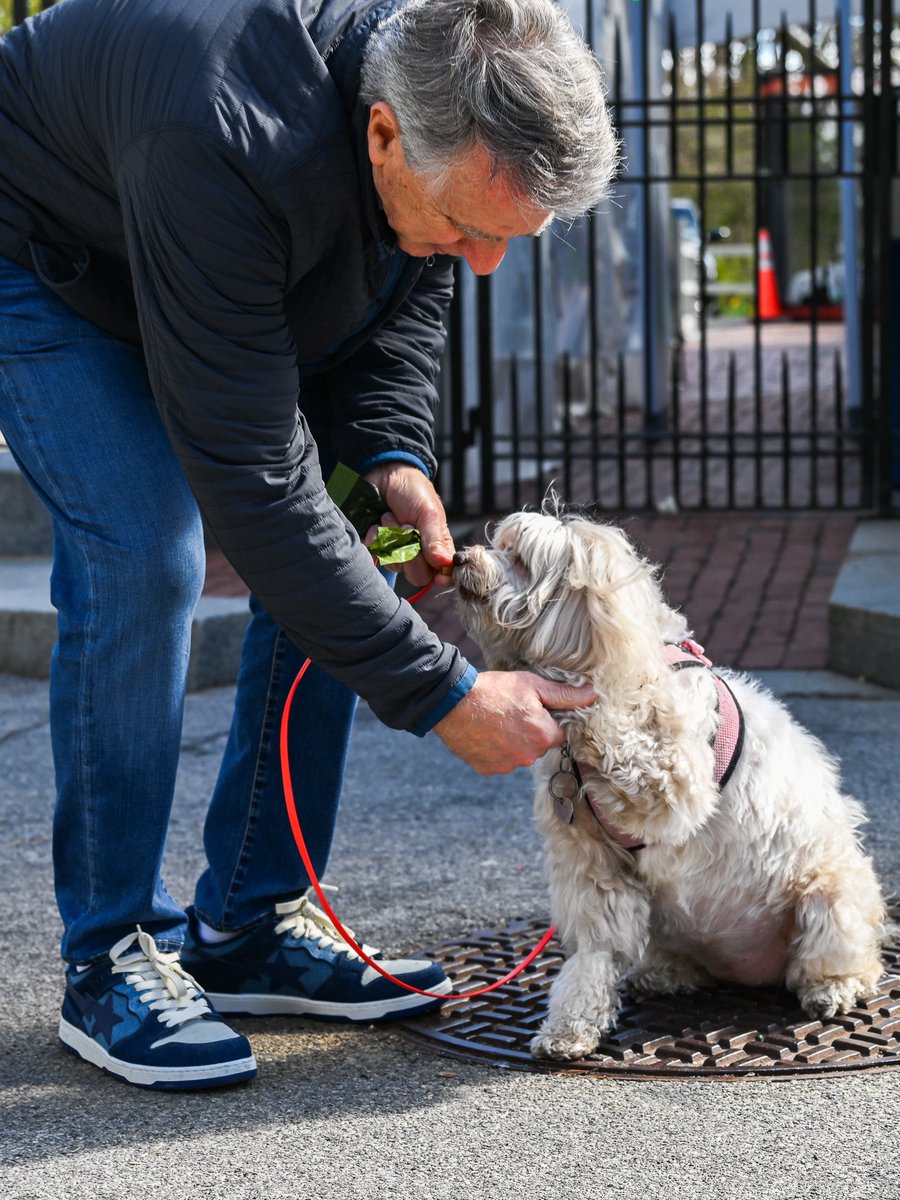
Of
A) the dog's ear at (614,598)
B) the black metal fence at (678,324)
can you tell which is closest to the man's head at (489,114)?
the dog's ear at (614,598)

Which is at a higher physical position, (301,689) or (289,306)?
(289,306)

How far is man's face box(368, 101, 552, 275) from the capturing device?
2523 mm

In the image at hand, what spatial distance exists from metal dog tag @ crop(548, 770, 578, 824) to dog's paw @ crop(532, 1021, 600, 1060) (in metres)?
0.38

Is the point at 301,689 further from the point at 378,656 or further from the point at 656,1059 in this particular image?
the point at 656,1059

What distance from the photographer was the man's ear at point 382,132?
255 cm

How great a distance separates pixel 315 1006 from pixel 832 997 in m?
1.01

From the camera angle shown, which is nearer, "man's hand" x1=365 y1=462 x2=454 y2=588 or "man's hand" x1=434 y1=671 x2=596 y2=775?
"man's hand" x1=434 y1=671 x2=596 y2=775

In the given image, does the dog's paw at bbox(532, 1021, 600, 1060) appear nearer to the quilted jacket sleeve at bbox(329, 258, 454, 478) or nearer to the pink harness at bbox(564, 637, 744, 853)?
the pink harness at bbox(564, 637, 744, 853)

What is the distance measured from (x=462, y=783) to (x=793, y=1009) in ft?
6.01

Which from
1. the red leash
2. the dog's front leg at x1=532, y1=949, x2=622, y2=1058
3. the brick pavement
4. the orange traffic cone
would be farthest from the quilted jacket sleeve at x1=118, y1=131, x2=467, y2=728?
the orange traffic cone

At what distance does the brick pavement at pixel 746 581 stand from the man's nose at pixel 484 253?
3.28 meters

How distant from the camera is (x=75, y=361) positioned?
298cm

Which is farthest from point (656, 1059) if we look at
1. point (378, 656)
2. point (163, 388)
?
point (163, 388)

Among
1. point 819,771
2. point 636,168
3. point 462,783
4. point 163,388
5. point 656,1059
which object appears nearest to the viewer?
point 163,388
